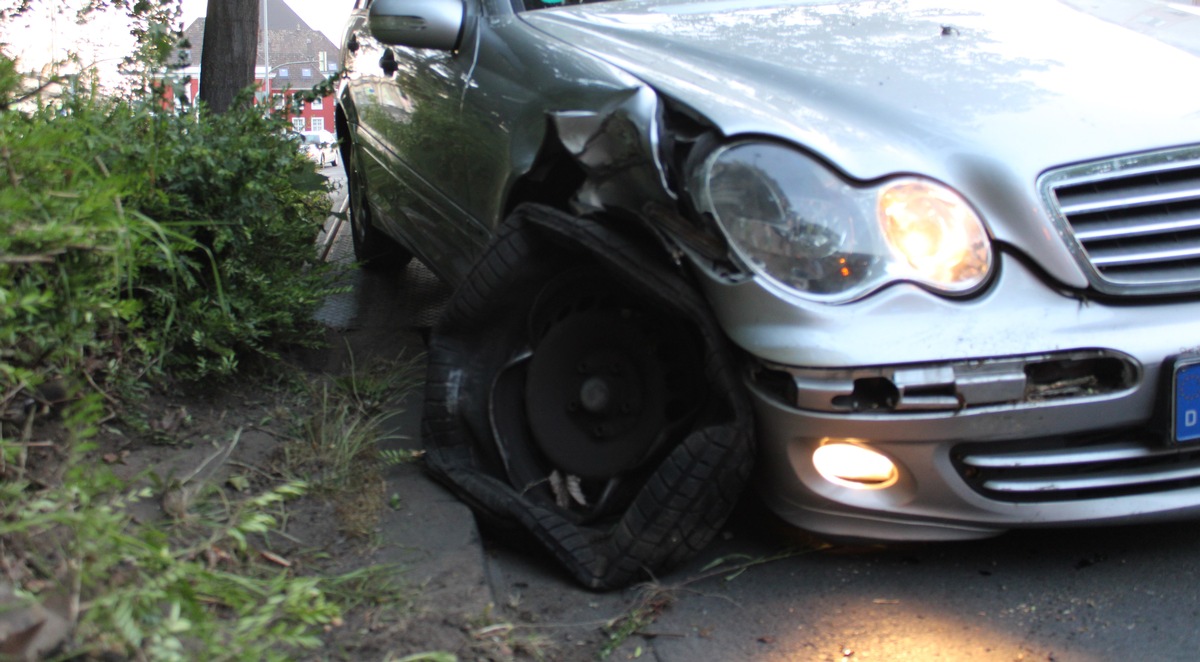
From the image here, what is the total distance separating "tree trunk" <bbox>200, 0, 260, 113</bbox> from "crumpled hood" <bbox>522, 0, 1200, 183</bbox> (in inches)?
141

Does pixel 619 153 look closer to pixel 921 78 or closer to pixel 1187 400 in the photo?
pixel 921 78

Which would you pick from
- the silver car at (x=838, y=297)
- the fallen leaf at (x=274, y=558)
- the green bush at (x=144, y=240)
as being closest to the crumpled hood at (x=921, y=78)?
the silver car at (x=838, y=297)

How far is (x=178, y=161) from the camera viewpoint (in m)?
3.48

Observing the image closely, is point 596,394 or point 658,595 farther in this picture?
point 596,394

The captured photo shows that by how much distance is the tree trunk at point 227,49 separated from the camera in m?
6.57

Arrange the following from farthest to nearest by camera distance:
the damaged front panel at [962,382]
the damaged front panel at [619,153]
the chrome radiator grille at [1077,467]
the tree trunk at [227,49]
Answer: the tree trunk at [227,49], the damaged front panel at [619,153], the chrome radiator grille at [1077,467], the damaged front panel at [962,382]

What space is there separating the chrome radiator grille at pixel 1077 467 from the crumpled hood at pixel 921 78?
54 centimetres

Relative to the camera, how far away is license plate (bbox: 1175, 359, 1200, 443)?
239cm

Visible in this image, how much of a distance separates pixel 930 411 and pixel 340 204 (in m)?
6.93

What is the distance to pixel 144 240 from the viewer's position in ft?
9.84

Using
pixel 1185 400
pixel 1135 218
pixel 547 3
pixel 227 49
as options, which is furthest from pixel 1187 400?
pixel 227 49

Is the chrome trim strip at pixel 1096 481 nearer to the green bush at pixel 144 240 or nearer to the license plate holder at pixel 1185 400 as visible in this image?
the license plate holder at pixel 1185 400

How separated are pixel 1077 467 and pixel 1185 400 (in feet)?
0.81

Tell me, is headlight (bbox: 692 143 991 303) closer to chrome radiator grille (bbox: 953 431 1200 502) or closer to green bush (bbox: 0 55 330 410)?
chrome radiator grille (bbox: 953 431 1200 502)
